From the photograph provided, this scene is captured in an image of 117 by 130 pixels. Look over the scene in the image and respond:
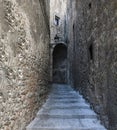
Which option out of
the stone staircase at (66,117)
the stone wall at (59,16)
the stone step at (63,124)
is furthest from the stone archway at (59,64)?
the stone step at (63,124)

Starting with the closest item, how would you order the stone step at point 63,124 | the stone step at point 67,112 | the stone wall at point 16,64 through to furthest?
the stone wall at point 16,64
the stone step at point 63,124
the stone step at point 67,112

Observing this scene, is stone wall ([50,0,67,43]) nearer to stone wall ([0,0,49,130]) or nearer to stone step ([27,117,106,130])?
stone step ([27,117,106,130])

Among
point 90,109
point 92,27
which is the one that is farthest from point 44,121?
point 92,27

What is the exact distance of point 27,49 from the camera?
3.99 meters

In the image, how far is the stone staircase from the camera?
4.26m

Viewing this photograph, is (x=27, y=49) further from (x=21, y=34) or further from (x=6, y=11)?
(x=6, y=11)

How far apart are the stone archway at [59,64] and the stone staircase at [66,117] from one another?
28.9 ft

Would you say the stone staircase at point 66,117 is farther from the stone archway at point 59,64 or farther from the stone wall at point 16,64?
the stone archway at point 59,64

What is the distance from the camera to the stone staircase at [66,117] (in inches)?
168

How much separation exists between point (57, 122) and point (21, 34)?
221 cm

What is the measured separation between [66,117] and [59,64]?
10.8 meters

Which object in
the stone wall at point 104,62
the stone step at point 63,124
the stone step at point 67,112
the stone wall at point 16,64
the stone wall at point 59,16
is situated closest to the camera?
the stone wall at point 16,64

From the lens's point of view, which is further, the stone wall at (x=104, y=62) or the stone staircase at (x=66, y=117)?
the stone staircase at (x=66, y=117)

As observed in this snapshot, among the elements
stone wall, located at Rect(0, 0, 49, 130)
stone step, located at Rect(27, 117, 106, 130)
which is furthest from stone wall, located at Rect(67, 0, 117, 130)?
stone wall, located at Rect(0, 0, 49, 130)
